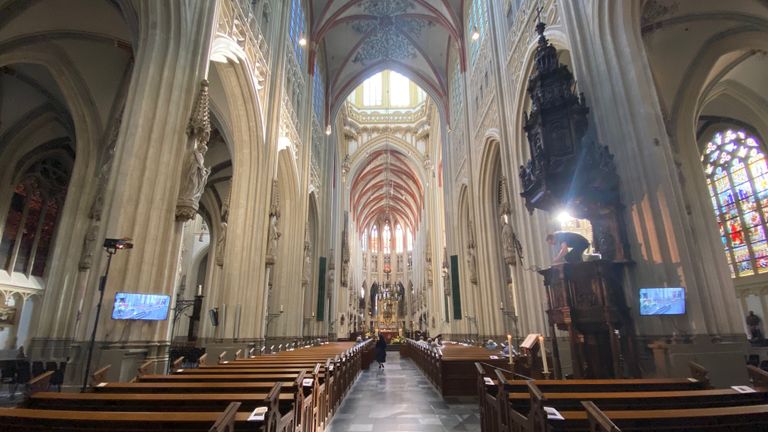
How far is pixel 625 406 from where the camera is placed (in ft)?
8.75

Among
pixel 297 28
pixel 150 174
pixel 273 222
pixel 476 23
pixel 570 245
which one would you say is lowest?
pixel 570 245

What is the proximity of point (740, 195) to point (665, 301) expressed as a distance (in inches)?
553

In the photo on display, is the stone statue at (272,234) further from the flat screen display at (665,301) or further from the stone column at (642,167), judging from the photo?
the flat screen display at (665,301)

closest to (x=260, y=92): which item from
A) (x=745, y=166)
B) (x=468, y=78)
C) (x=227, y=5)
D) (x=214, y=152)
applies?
(x=227, y=5)

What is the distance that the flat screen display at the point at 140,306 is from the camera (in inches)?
201

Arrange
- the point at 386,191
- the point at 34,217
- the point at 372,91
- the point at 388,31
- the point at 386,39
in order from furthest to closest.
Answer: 1. the point at 386,191
2. the point at 372,91
3. the point at 386,39
4. the point at 388,31
5. the point at 34,217

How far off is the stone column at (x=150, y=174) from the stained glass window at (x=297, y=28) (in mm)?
8336

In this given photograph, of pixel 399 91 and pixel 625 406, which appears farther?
pixel 399 91

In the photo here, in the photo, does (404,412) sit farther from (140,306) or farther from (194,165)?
(194,165)

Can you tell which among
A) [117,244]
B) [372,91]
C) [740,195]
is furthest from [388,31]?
[117,244]

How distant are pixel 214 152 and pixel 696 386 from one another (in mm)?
18245

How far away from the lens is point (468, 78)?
1633 cm

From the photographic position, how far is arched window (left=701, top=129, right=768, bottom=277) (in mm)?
13617

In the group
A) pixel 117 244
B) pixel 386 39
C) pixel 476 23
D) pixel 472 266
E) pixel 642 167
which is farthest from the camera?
pixel 386 39
